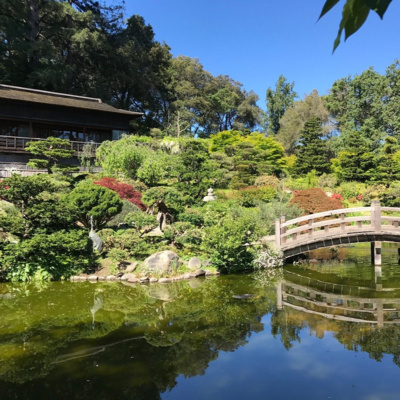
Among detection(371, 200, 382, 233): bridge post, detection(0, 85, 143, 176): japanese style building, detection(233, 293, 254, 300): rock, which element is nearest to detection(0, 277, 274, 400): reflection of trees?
detection(233, 293, 254, 300): rock

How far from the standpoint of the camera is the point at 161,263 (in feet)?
34.0

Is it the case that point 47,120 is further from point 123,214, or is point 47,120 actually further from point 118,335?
point 118,335

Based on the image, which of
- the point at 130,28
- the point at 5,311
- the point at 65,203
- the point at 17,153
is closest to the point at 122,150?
the point at 17,153

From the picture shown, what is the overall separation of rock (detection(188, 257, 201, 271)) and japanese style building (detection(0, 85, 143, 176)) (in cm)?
1169

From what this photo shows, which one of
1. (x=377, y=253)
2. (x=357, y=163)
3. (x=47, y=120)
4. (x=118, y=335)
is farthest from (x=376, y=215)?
(x=47, y=120)

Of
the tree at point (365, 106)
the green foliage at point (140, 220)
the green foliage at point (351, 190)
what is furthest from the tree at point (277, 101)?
the green foliage at point (140, 220)

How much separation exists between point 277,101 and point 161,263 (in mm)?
33787

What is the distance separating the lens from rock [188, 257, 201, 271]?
35.0 feet

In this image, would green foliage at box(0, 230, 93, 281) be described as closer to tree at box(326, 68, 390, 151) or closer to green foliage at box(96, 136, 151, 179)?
green foliage at box(96, 136, 151, 179)

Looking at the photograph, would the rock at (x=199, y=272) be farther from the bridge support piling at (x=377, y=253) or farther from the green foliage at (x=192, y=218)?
the bridge support piling at (x=377, y=253)

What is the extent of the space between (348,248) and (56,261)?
11.8m

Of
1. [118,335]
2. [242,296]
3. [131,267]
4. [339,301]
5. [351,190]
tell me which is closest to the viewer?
[118,335]

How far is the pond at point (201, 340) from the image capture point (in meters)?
4.75

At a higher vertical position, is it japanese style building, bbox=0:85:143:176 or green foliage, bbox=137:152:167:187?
japanese style building, bbox=0:85:143:176
